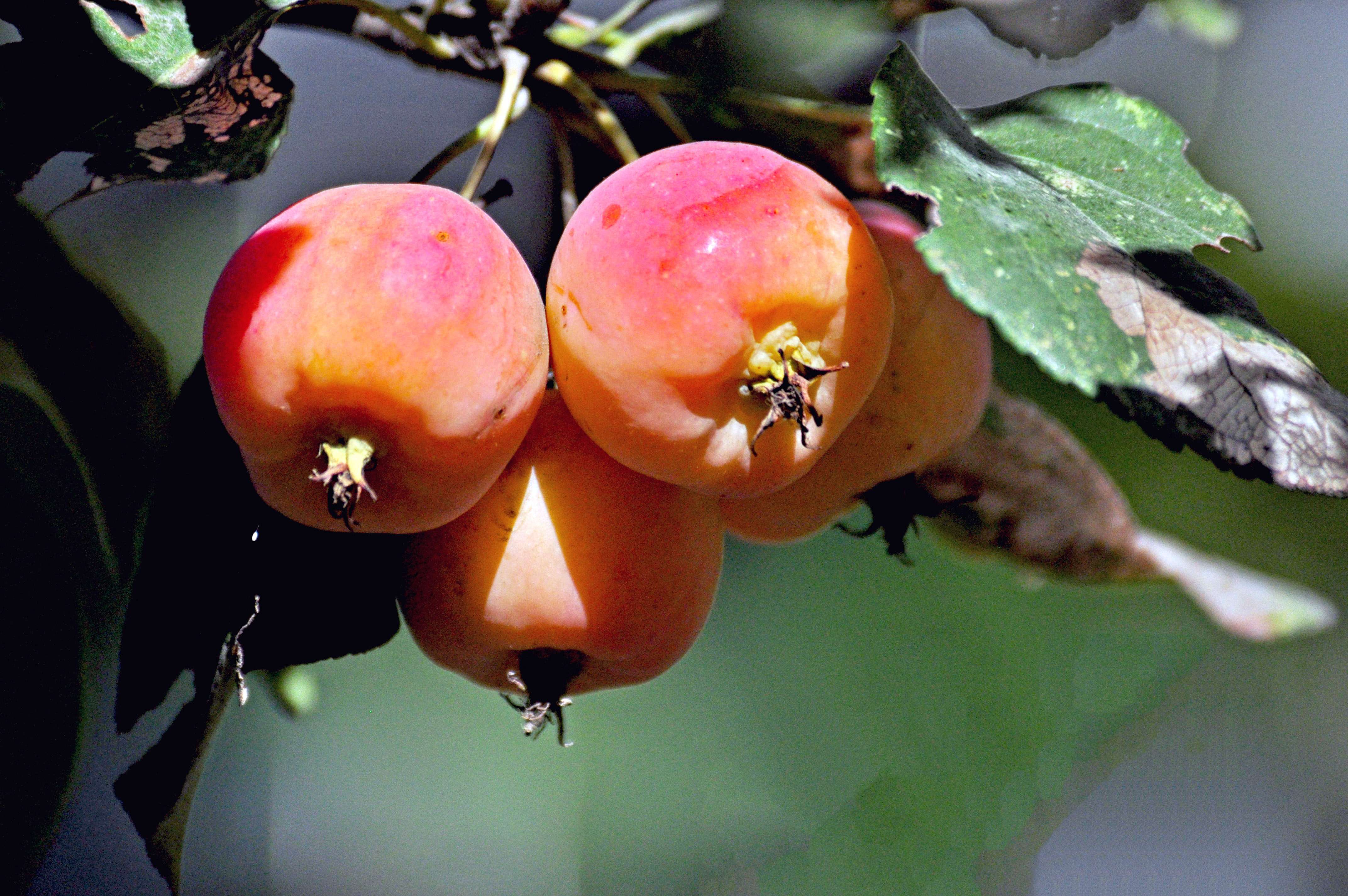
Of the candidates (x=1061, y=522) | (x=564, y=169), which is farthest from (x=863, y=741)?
(x=564, y=169)

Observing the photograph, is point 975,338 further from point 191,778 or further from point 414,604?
point 191,778

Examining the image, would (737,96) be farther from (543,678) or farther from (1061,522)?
(1061,522)

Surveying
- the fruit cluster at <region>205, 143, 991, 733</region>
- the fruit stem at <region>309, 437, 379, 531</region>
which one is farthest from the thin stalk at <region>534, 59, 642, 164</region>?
the fruit stem at <region>309, 437, 379, 531</region>

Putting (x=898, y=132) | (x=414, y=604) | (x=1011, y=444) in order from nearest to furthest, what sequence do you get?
(x=898, y=132), (x=414, y=604), (x=1011, y=444)

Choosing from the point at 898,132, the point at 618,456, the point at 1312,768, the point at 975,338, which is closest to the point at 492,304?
the point at 618,456

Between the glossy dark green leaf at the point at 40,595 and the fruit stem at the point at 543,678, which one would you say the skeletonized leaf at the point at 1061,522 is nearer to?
Result: the fruit stem at the point at 543,678
